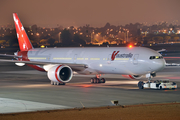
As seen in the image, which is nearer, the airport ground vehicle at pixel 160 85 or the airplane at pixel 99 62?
the airport ground vehicle at pixel 160 85

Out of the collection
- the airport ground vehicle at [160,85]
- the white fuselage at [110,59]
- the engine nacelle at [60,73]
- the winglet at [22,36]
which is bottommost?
the airport ground vehicle at [160,85]

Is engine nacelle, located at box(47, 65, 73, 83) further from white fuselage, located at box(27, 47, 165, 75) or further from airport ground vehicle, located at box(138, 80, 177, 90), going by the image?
airport ground vehicle, located at box(138, 80, 177, 90)

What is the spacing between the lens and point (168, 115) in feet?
59.0

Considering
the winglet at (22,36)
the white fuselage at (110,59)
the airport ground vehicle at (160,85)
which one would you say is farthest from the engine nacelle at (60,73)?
the winglet at (22,36)

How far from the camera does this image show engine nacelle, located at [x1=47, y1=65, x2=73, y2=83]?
113ft

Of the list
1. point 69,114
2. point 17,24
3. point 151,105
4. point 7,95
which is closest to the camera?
point 69,114

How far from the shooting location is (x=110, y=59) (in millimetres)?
35531

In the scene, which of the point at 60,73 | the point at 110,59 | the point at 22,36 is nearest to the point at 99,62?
the point at 110,59

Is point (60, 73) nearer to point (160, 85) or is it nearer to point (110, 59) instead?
point (110, 59)

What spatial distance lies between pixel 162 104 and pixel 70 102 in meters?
6.21

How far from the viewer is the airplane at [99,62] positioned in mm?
32938

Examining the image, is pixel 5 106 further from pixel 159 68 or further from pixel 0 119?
pixel 159 68

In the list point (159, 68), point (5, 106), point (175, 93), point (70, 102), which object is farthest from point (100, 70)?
point (5, 106)

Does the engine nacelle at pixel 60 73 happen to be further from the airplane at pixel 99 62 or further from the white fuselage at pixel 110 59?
the white fuselage at pixel 110 59
